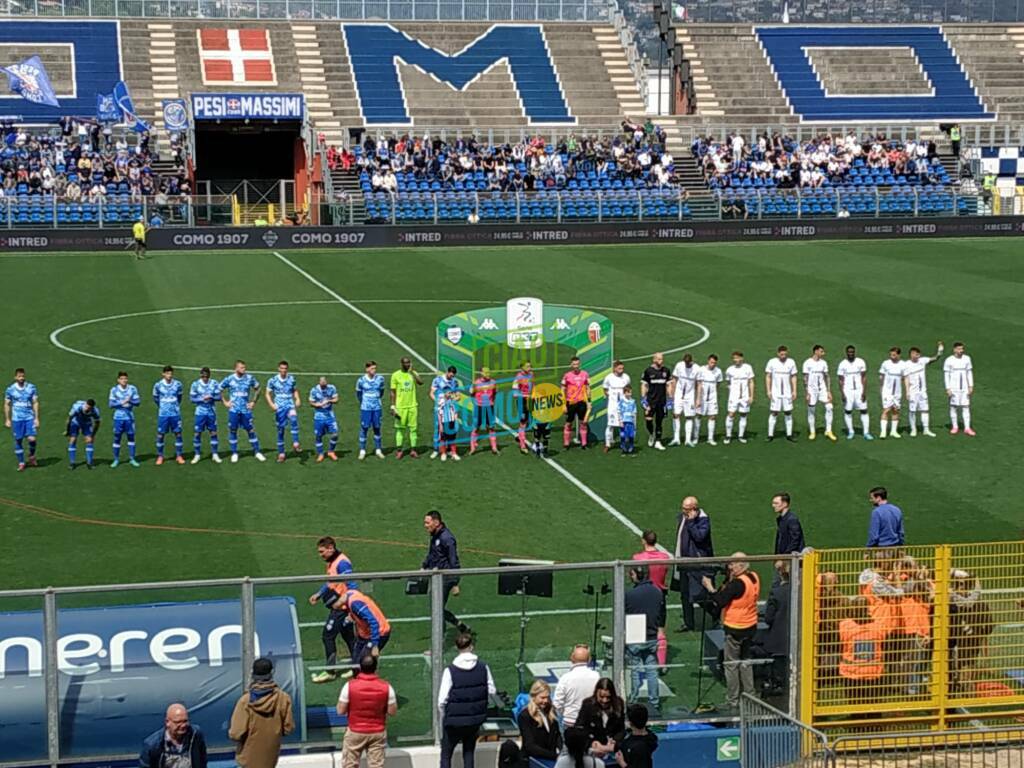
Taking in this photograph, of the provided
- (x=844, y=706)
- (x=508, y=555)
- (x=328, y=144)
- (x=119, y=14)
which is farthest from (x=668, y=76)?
(x=844, y=706)

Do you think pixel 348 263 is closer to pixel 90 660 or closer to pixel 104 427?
pixel 104 427

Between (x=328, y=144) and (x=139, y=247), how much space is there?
46.9 ft

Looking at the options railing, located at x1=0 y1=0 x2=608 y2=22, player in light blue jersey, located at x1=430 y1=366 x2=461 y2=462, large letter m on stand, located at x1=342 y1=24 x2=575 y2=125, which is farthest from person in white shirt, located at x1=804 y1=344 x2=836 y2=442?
railing, located at x1=0 y1=0 x2=608 y2=22

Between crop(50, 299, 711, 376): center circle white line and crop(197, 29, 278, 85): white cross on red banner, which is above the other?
crop(197, 29, 278, 85): white cross on red banner

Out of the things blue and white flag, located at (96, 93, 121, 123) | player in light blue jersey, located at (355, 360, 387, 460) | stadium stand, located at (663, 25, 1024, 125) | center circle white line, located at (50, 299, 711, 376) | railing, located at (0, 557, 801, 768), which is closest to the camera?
railing, located at (0, 557, 801, 768)

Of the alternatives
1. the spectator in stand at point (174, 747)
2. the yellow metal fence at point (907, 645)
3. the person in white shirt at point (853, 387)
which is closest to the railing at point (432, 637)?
the yellow metal fence at point (907, 645)

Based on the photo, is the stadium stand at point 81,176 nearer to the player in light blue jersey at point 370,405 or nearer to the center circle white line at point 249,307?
the center circle white line at point 249,307

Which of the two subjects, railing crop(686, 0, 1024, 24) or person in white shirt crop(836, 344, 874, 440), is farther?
railing crop(686, 0, 1024, 24)

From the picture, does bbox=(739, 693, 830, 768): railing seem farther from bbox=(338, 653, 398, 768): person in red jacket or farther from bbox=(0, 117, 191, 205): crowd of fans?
bbox=(0, 117, 191, 205): crowd of fans

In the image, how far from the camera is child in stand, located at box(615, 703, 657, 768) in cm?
1184

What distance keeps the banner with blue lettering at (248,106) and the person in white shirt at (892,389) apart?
123 feet

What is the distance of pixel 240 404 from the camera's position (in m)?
24.8

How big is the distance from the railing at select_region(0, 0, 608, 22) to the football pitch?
2665 cm

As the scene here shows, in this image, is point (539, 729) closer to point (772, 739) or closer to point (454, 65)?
point (772, 739)
